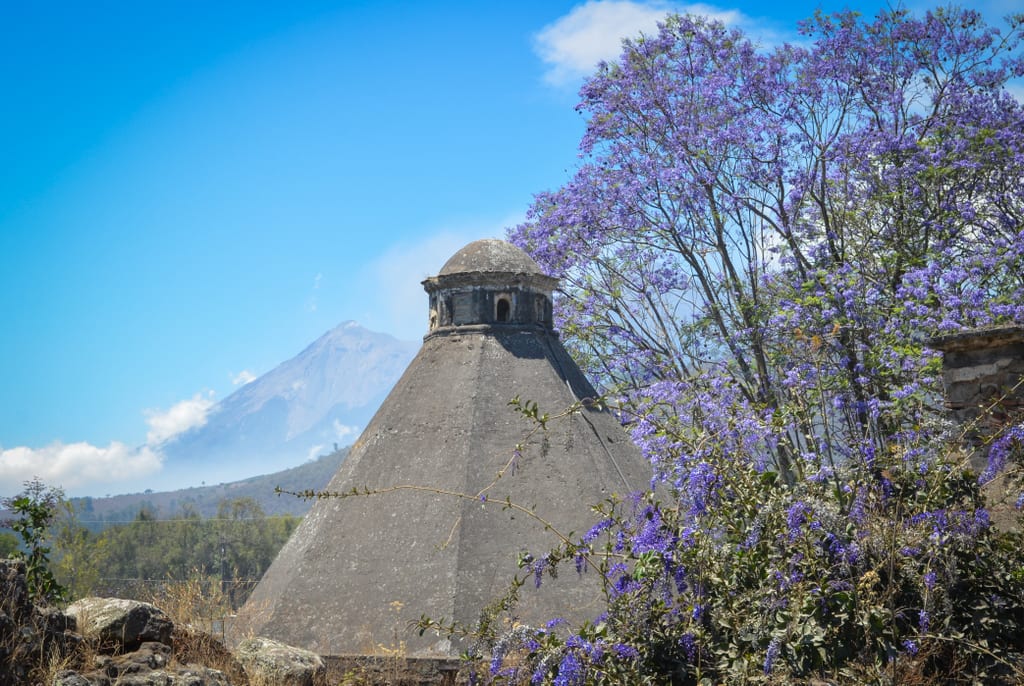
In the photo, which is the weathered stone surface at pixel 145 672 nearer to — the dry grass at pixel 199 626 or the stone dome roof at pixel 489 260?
the dry grass at pixel 199 626

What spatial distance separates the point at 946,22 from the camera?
1636 cm

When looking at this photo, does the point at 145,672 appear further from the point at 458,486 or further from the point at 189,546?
the point at 189,546

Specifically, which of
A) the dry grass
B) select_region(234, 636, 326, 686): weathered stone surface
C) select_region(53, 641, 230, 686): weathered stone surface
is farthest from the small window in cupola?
select_region(53, 641, 230, 686): weathered stone surface

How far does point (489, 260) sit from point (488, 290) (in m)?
0.42

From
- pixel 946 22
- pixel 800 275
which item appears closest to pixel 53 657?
pixel 800 275

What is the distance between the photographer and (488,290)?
1261 cm

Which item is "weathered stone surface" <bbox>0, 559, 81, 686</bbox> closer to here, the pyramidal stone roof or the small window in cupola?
the pyramidal stone roof

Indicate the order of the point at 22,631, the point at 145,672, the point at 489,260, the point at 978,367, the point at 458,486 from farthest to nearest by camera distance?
the point at 489,260, the point at 458,486, the point at 978,367, the point at 145,672, the point at 22,631

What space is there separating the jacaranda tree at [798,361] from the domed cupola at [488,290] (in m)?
1.99

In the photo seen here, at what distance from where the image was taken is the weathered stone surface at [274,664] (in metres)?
7.82

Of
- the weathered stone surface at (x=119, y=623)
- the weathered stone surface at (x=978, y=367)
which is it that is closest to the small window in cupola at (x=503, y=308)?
the weathered stone surface at (x=978, y=367)

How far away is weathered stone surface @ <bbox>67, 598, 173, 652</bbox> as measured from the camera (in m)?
6.82

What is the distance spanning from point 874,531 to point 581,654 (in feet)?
6.48

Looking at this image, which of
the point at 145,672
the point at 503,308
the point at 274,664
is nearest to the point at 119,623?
the point at 145,672
